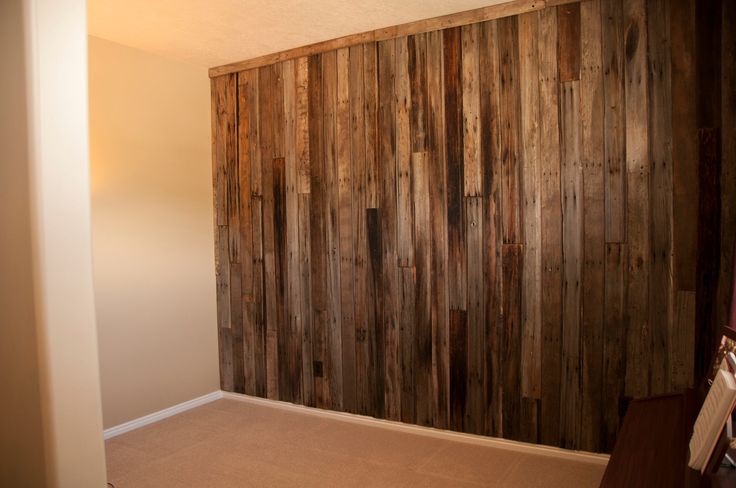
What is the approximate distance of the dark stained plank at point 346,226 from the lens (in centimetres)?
378

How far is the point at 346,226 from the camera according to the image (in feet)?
12.5

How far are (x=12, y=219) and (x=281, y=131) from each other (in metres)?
2.66

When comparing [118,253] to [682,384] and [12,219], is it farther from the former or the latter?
[682,384]

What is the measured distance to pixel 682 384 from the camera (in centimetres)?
282

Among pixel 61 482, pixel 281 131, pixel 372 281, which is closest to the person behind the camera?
pixel 61 482

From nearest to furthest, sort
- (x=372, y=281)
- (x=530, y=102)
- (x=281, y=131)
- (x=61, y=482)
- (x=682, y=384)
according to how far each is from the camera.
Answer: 1. (x=61, y=482)
2. (x=682, y=384)
3. (x=530, y=102)
4. (x=372, y=281)
5. (x=281, y=131)

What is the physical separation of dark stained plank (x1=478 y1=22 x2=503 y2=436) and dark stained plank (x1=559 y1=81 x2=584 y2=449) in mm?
363

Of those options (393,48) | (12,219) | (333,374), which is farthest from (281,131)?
(12,219)

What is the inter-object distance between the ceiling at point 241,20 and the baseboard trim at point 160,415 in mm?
2564

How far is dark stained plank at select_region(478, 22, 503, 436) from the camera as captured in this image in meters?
3.25

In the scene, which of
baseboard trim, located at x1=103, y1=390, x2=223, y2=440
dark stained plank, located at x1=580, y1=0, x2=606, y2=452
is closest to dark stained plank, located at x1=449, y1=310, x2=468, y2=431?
dark stained plank, located at x1=580, y1=0, x2=606, y2=452

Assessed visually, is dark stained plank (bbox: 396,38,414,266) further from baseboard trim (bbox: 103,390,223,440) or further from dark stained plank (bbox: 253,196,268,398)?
baseboard trim (bbox: 103,390,223,440)

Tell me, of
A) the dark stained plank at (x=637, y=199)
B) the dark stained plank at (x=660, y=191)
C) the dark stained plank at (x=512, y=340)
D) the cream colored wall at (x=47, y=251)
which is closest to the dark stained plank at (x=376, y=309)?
the dark stained plank at (x=512, y=340)

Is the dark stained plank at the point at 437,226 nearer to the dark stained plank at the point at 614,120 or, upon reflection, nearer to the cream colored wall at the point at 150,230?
the dark stained plank at the point at 614,120
